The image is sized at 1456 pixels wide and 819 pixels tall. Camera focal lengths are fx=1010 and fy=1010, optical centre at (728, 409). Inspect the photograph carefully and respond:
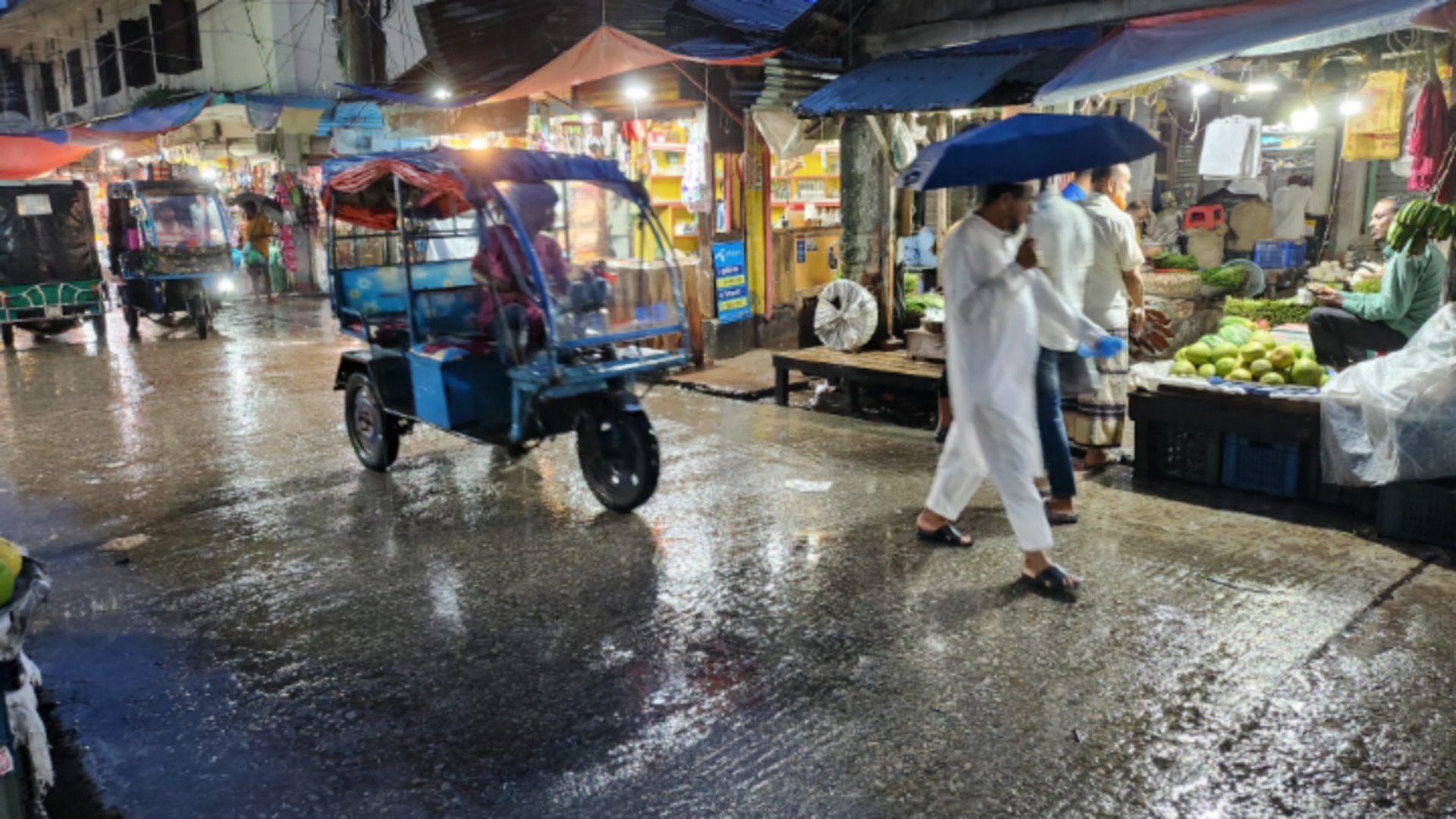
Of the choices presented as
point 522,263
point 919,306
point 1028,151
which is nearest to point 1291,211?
point 919,306

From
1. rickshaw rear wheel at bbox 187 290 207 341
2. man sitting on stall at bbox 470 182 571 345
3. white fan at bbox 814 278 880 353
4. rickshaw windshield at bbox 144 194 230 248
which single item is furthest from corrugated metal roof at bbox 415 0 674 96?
man sitting on stall at bbox 470 182 571 345

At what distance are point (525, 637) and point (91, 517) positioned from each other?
3784 mm

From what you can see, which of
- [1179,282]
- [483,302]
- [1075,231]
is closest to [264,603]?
[483,302]

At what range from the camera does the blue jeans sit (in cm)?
552

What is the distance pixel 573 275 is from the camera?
624cm

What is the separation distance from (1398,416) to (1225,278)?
7.37 meters

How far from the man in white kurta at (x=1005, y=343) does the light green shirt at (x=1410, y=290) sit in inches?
108

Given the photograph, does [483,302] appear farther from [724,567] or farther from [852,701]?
[852,701]

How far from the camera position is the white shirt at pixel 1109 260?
6098 mm

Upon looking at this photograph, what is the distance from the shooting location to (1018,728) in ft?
11.8

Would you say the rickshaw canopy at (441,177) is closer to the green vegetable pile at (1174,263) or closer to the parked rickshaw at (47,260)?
the green vegetable pile at (1174,263)

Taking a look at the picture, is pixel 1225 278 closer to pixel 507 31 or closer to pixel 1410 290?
pixel 1410 290

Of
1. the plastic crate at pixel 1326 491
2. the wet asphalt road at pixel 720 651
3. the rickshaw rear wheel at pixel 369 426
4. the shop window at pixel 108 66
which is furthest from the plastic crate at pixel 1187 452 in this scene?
the shop window at pixel 108 66

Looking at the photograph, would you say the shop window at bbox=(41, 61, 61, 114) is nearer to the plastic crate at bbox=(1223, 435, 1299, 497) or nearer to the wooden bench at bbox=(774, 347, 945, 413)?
the wooden bench at bbox=(774, 347, 945, 413)
